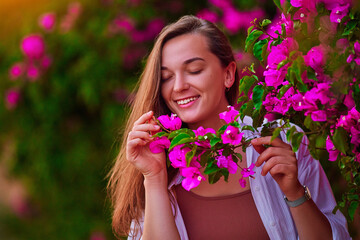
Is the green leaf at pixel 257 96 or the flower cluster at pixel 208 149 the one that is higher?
the green leaf at pixel 257 96

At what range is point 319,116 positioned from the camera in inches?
49.6

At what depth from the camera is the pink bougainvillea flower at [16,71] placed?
12.8 ft

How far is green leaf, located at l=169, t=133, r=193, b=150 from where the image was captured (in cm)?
143

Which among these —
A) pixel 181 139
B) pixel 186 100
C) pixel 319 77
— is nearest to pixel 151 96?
pixel 186 100

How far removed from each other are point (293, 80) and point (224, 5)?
8.01ft

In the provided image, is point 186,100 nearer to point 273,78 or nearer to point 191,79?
point 191,79

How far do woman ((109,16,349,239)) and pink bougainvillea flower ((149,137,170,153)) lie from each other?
35 mm

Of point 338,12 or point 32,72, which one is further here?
point 32,72

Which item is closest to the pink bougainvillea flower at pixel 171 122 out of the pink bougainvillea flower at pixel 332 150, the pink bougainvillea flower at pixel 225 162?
the pink bougainvillea flower at pixel 225 162

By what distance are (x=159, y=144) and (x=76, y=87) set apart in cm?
217

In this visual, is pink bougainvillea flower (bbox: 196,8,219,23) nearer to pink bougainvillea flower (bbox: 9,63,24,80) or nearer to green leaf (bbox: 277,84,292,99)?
pink bougainvillea flower (bbox: 9,63,24,80)

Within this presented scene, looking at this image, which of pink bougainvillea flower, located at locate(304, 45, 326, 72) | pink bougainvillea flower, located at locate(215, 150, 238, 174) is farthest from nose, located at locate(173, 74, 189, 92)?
pink bougainvillea flower, located at locate(304, 45, 326, 72)

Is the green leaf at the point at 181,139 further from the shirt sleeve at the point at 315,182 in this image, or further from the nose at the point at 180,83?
the shirt sleeve at the point at 315,182

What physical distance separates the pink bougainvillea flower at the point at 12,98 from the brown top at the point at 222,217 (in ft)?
6.83
